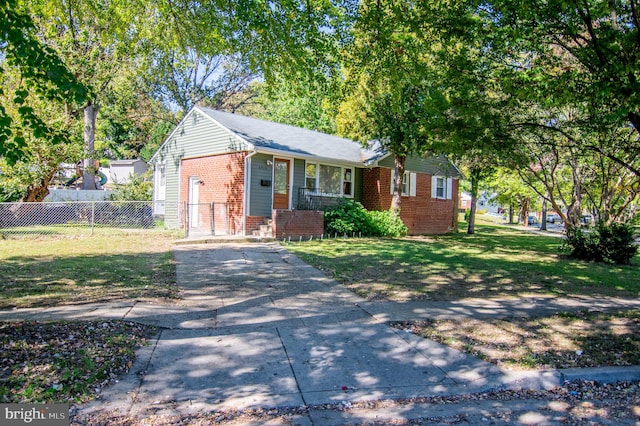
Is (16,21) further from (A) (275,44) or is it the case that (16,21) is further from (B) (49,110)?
(B) (49,110)

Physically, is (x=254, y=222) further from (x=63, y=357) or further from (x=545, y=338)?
(x=545, y=338)

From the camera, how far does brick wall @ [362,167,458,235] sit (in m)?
19.1

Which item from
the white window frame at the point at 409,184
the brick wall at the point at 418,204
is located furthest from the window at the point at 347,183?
Result: the white window frame at the point at 409,184

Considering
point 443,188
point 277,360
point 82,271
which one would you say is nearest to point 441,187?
point 443,188

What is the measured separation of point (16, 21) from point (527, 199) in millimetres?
44215

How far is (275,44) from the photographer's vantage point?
874cm

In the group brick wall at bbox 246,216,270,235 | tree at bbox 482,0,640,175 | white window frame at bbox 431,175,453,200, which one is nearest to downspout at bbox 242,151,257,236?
brick wall at bbox 246,216,270,235

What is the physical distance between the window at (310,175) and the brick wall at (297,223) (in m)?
1.96

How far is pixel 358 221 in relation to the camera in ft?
54.5

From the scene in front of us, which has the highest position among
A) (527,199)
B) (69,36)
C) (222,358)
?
(69,36)

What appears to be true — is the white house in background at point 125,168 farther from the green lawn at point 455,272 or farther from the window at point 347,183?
the green lawn at point 455,272

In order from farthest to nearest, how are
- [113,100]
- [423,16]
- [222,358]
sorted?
[113,100], [423,16], [222,358]

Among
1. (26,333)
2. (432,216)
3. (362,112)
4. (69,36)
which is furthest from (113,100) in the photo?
(26,333)

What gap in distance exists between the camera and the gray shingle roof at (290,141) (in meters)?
15.5
